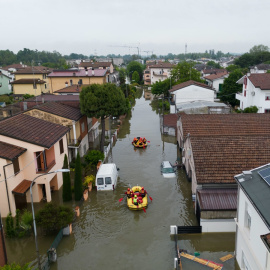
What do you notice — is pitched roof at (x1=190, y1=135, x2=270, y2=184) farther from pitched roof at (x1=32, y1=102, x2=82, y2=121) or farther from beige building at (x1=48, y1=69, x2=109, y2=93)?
beige building at (x1=48, y1=69, x2=109, y2=93)

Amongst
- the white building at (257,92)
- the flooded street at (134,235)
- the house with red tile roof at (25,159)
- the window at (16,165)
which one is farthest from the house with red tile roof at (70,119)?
the white building at (257,92)

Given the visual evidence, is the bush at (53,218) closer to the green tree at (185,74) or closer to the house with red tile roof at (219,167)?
the house with red tile roof at (219,167)

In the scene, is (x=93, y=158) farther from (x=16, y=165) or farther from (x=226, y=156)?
(x=226, y=156)

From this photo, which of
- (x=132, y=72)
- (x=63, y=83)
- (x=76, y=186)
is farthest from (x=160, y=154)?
(x=132, y=72)

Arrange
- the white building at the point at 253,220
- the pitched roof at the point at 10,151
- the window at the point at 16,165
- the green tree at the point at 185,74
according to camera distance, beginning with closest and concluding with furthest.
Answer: the white building at the point at 253,220 → the pitched roof at the point at 10,151 → the window at the point at 16,165 → the green tree at the point at 185,74

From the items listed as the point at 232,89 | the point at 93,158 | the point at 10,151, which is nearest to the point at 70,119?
the point at 93,158

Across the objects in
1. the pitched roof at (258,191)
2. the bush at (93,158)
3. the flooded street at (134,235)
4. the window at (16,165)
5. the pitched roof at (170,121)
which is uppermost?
the pitched roof at (258,191)
